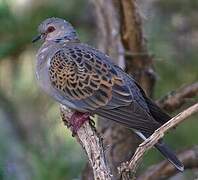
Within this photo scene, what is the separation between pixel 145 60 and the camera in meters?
5.25

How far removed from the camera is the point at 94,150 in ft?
12.6

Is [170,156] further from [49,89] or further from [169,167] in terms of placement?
[49,89]

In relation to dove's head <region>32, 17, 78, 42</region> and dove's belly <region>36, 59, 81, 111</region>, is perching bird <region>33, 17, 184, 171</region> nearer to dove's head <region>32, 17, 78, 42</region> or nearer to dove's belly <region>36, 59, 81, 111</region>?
dove's belly <region>36, 59, 81, 111</region>

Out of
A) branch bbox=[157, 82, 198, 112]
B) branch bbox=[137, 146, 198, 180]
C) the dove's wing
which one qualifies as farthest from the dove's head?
branch bbox=[137, 146, 198, 180]

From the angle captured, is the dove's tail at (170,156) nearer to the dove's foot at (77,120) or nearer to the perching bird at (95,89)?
the perching bird at (95,89)

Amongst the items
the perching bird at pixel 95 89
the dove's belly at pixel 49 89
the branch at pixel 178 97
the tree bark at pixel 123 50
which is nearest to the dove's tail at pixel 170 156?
the perching bird at pixel 95 89

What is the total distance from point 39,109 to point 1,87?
0.35 m

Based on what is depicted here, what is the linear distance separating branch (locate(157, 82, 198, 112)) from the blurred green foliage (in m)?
0.94

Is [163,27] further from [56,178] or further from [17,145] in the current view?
[56,178]

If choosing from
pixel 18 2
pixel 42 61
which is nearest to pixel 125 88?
pixel 42 61

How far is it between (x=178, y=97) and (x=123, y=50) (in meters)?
0.52

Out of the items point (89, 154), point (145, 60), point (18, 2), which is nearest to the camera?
point (89, 154)

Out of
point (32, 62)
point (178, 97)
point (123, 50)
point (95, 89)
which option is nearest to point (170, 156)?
point (95, 89)

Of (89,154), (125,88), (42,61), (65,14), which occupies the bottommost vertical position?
(89,154)
